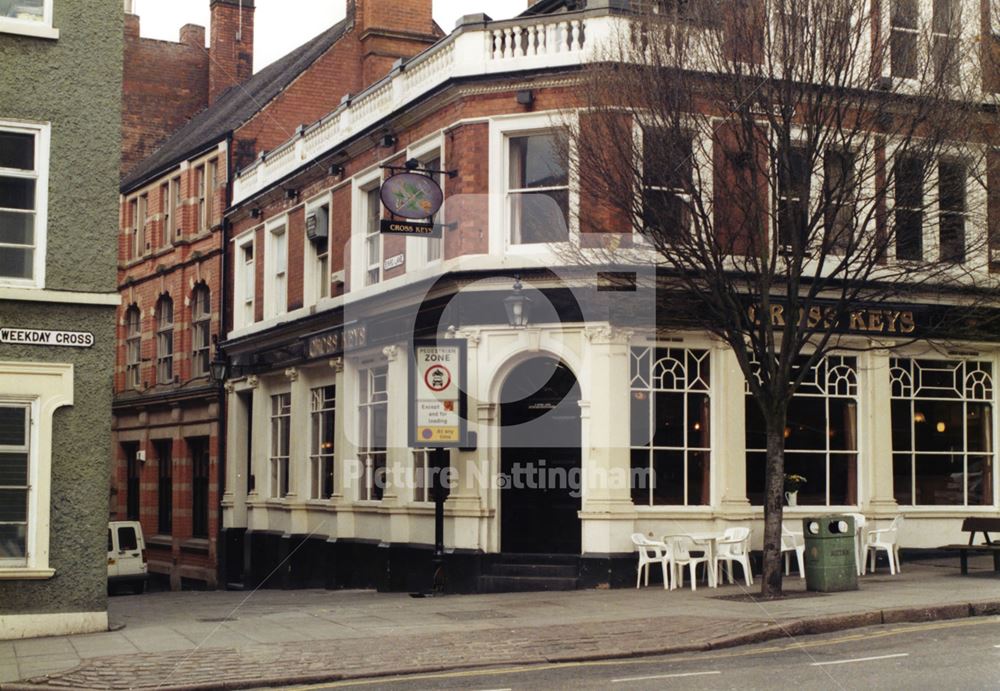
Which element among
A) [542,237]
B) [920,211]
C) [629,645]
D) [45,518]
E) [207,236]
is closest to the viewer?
[629,645]

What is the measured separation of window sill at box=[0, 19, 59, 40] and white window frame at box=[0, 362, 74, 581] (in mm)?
4093

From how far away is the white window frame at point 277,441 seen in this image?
28953 mm

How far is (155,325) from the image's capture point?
3669cm

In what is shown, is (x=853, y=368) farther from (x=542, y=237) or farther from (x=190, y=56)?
(x=190, y=56)

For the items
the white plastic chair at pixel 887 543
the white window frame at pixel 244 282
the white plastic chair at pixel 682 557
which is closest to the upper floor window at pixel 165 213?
the white window frame at pixel 244 282

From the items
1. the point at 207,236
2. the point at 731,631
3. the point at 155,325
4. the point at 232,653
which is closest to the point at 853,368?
the point at 731,631

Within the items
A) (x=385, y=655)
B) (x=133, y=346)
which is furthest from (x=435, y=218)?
(x=133, y=346)

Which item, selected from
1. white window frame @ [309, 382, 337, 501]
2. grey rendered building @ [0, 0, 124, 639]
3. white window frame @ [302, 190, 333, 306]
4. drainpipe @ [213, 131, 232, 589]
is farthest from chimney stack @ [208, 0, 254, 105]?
grey rendered building @ [0, 0, 124, 639]

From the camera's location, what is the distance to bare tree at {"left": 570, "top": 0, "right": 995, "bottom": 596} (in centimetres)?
1644

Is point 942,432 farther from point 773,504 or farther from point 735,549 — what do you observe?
point 773,504

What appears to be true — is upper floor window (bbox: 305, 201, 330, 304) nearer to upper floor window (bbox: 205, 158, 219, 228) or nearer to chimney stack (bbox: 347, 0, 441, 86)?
chimney stack (bbox: 347, 0, 441, 86)

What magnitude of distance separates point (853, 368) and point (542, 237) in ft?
18.8

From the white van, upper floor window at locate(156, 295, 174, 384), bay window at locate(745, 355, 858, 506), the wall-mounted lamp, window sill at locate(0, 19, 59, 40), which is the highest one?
window sill at locate(0, 19, 59, 40)

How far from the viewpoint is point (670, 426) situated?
20453 millimetres
